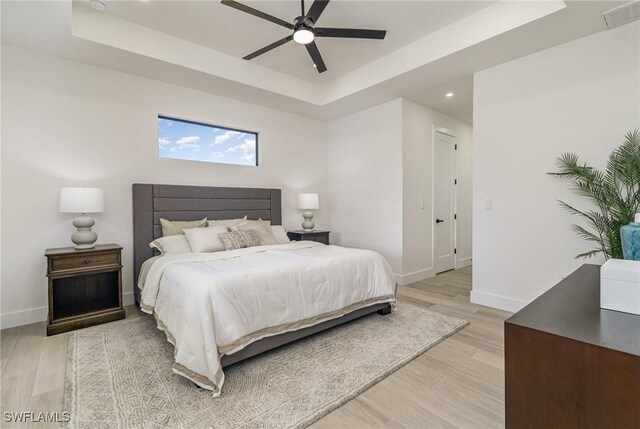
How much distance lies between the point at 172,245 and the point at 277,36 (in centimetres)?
269

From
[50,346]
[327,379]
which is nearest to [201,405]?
[327,379]

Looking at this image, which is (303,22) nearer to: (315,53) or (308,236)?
(315,53)

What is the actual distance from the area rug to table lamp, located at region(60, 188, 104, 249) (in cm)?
90

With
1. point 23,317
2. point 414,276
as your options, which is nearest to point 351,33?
point 414,276

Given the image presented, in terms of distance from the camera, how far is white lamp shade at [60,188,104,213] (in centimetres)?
295

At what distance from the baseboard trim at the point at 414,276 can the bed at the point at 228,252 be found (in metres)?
1.34

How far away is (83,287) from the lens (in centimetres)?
332

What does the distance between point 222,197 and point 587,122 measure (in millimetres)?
4316

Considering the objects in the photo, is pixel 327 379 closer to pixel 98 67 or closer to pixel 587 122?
pixel 587 122

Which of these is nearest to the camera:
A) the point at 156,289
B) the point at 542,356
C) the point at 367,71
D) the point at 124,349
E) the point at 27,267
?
the point at 542,356

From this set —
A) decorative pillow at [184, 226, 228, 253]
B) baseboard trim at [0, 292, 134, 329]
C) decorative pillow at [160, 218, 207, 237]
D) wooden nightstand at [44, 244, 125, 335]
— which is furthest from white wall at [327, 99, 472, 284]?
baseboard trim at [0, 292, 134, 329]

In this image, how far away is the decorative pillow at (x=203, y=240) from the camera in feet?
10.9

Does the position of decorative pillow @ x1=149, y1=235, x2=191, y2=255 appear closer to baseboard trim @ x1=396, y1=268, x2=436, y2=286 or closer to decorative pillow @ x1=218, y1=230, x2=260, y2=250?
decorative pillow @ x1=218, y1=230, x2=260, y2=250

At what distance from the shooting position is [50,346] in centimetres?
257
